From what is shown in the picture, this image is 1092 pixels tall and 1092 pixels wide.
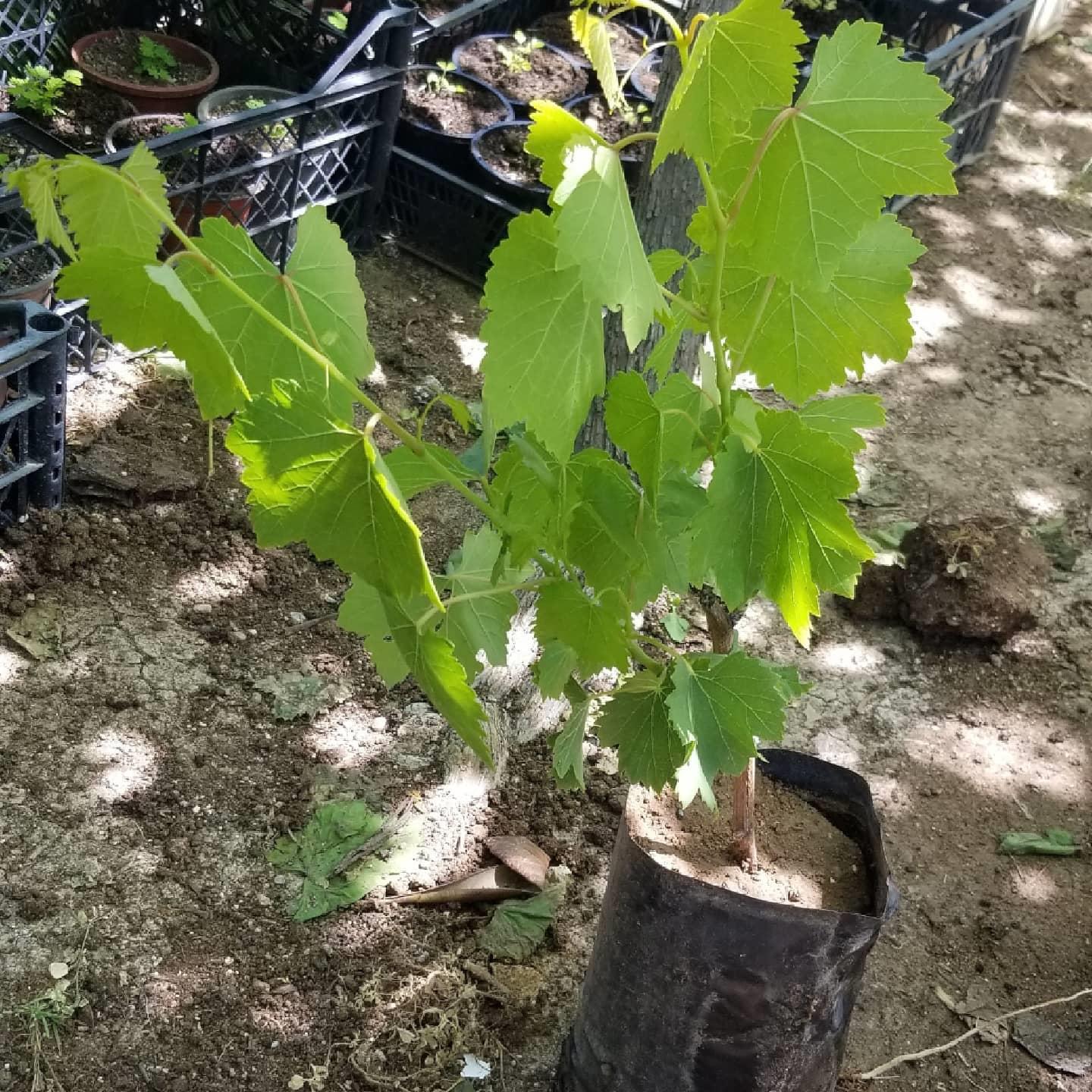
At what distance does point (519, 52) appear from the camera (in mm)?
5254

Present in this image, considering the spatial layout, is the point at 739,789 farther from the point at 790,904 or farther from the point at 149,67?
the point at 149,67

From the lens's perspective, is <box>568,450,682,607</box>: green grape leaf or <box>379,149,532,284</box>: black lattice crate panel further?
<box>379,149,532,284</box>: black lattice crate panel

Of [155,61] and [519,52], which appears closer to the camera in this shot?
[155,61]

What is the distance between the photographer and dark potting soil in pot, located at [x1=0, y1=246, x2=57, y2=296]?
3.43m

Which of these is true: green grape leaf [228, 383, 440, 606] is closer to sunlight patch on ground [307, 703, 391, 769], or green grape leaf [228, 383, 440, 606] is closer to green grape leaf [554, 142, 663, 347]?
green grape leaf [554, 142, 663, 347]

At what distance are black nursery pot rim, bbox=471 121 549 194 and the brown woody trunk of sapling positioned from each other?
8.37 feet

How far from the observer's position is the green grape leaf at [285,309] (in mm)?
1370

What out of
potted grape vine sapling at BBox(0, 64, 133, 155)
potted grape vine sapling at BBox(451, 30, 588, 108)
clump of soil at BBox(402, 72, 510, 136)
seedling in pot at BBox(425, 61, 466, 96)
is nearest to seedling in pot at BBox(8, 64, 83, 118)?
potted grape vine sapling at BBox(0, 64, 133, 155)

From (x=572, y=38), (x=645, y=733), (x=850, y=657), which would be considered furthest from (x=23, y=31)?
(x=645, y=733)

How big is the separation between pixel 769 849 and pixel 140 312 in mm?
1307

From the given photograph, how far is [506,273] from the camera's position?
4.20ft

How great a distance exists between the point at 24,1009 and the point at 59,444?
1.39 m

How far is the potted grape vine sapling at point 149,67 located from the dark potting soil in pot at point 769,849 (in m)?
3.39

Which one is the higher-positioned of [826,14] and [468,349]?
[826,14]
